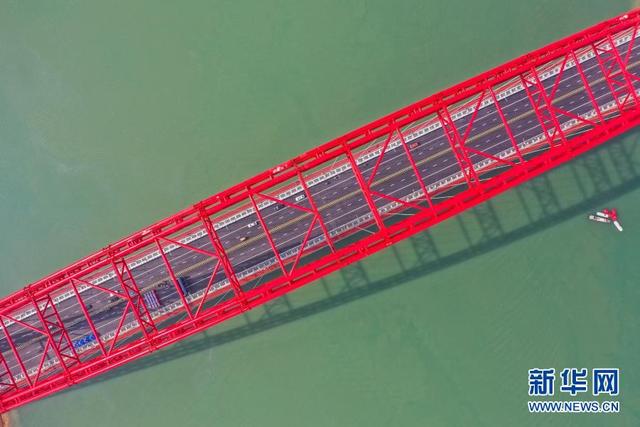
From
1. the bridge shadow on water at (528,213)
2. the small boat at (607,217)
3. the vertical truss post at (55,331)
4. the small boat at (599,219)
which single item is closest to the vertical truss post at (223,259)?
the bridge shadow on water at (528,213)

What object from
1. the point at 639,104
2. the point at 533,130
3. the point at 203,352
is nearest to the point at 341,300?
the point at 203,352

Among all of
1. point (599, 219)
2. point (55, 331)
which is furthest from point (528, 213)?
point (55, 331)

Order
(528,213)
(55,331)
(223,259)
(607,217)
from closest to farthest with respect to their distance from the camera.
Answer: (223,259) → (607,217) → (528,213) → (55,331)

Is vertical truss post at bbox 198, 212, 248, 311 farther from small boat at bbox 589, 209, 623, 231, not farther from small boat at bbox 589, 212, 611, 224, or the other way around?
small boat at bbox 589, 209, 623, 231

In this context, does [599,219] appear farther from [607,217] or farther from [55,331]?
[55,331]

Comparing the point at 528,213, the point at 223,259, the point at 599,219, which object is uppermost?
the point at 223,259

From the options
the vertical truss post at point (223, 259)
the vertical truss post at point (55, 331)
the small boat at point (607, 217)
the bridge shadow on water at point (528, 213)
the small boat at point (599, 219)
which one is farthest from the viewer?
the bridge shadow on water at point (528, 213)

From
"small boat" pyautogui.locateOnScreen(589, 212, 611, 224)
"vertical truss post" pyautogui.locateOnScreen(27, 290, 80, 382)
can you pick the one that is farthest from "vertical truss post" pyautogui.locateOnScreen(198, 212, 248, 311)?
"small boat" pyautogui.locateOnScreen(589, 212, 611, 224)

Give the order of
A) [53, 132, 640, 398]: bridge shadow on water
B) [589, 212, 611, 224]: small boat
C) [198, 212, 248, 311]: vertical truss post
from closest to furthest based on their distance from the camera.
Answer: [198, 212, 248, 311]: vertical truss post, [589, 212, 611, 224]: small boat, [53, 132, 640, 398]: bridge shadow on water

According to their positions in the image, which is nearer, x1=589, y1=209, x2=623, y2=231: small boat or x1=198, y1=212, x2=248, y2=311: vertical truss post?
x1=198, y1=212, x2=248, y2=311: vertical truss post

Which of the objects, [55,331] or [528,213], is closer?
[528,213]

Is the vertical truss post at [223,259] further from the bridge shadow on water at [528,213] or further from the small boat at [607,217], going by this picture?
the small boat at [607,217]
